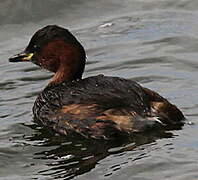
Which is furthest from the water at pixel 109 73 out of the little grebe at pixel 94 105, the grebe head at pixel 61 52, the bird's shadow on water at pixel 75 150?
the grebe head at pixel 61 52

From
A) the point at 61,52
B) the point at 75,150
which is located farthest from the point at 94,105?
the point at 61,52

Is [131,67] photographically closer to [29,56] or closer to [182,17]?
[29,56]

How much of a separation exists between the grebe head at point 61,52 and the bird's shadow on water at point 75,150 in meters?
0.84

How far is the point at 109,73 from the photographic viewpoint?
950cm

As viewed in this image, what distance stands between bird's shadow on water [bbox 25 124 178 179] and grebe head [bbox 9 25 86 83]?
32.9 inches

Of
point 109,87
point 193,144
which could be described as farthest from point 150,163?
point 109,87

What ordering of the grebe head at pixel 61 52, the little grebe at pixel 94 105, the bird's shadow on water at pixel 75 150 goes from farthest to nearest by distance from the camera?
1. the grebe head at pixel 61 52
2. the little grebe at pixel 94 105
3. the bird's shadow on water at pixel 75 150

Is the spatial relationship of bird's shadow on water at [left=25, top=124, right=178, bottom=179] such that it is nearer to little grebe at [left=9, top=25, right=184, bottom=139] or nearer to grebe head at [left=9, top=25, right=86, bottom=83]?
little grebe at [left=9, top=25, right=184, bottom=139]

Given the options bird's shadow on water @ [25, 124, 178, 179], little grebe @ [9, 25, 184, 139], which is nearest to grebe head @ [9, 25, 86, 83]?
little grebe @ [9, 25, 184, 139]

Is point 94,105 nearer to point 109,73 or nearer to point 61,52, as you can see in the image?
point 61,52

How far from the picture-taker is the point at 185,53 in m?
10.1

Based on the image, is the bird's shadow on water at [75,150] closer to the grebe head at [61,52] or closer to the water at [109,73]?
the water at [109,73]

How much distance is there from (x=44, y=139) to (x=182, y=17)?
199 inches

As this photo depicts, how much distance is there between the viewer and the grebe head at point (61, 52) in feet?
26.5
